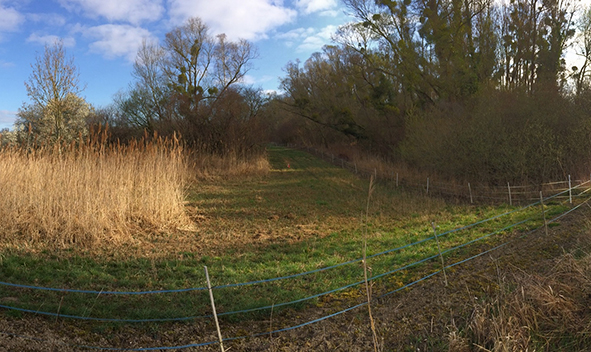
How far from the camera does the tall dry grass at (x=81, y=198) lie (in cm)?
704

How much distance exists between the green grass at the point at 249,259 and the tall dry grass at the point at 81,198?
2.24 ft

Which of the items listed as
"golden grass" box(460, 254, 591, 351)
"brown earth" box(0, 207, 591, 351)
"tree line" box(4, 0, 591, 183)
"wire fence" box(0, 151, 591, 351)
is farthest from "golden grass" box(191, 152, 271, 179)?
"golden grass" box(460, 254, 591, 351)

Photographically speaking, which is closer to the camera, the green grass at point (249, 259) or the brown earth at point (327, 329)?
the brown earth at point (327, 329)

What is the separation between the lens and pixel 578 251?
20.6 ft

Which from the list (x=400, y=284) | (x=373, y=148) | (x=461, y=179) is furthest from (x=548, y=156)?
(x=373, y=148)

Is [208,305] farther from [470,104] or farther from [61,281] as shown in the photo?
[470,104]

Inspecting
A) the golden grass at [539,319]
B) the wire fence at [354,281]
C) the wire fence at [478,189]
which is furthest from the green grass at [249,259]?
the wire fence at [478,189]

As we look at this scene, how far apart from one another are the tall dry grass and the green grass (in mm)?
683

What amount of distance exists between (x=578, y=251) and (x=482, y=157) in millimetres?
12551

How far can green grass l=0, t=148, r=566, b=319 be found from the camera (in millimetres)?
4832

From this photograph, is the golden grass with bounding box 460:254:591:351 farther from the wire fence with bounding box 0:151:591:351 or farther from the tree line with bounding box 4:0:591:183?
the tree line with bounding box 4:0:591:183

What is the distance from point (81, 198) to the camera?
24.6ft

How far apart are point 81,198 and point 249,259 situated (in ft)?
11.3

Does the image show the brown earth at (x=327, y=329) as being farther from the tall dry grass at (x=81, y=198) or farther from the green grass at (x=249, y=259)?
the tall dry grass at (x=81, y=198)
